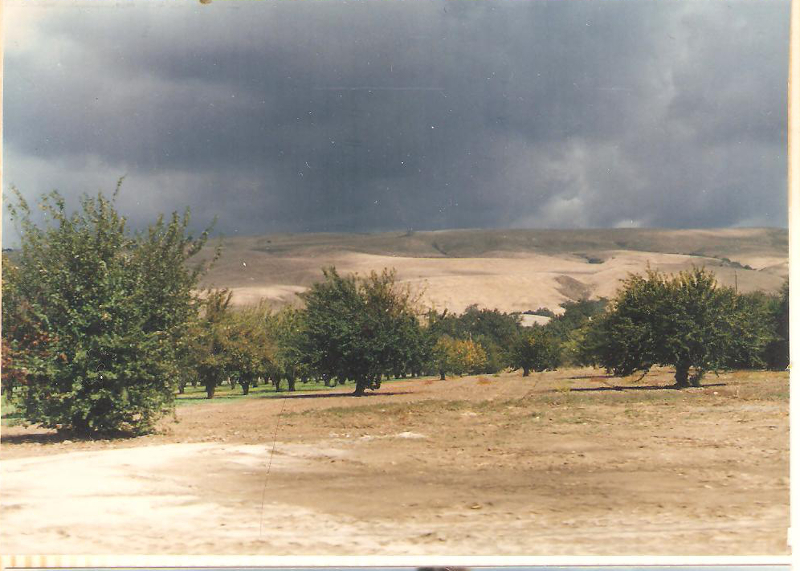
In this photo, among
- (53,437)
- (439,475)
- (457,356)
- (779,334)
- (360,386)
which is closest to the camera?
(439,475)

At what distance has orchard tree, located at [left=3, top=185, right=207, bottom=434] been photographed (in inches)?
344

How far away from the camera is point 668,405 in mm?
8977

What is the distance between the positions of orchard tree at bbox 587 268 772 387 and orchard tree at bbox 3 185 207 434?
4.97m

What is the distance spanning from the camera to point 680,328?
9523 mm

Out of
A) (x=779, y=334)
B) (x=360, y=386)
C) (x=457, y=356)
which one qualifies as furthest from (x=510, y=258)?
(x=779, y=334)

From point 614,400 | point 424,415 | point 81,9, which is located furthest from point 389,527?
point 81,9

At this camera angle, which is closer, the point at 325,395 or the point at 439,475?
the point at 439,475

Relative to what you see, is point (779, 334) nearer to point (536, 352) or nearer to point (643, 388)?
point (643, 388)

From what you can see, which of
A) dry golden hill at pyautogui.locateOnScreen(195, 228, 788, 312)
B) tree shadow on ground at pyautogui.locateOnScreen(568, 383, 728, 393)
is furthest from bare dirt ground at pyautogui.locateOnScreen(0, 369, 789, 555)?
dry golden hill at pyautogui.locateOnScreen(195, 228, 788, 312)

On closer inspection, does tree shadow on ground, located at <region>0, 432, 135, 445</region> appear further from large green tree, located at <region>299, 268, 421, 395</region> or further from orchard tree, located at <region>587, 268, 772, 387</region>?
orchard tree, located at <region>587, 268, 772, 387</region>

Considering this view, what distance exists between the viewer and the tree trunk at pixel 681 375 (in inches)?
365

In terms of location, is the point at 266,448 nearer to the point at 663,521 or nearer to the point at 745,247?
the point at 663,521

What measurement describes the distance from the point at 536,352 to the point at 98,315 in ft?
16.3

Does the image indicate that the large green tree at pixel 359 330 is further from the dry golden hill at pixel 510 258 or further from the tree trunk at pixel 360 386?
the dry golden hill at pixel 510 258
